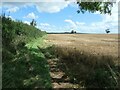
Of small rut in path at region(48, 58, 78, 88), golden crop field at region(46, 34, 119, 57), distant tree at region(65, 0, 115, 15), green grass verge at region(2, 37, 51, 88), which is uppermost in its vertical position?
distant tree at region(65, 0, 115, 15)

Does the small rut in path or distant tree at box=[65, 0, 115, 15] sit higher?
distant tree at box=[65, 0, 115, 15]

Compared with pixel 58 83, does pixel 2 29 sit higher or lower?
higher

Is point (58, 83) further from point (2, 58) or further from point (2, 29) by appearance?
point (2, 29)

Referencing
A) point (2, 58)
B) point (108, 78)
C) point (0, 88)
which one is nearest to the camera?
point (0, 88)

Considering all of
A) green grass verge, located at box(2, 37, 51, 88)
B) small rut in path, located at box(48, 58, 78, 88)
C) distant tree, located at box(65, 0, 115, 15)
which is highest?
distant tree, located at box(65, 0, 115, 15)

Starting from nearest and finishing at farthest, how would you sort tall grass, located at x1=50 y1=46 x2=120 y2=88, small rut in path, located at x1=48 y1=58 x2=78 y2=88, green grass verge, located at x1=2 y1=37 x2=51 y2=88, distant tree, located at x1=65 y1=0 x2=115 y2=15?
1. green grass verge, located at x1=2 y1=37 x2=51 y2=88
2. tall grass, located at x1=50 y1=46 x2=120 y2=88
3. small rut in path, located at x1=48 y1=58 x2=78 y2=88
4. distant tree, located at x1=65 y1=0 x2=115 y2=15

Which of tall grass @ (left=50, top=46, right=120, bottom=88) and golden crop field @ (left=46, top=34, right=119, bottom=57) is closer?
tall grass @ (left=50, top=46, right=120, bottom=88)

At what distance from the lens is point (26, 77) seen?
36.8 feet

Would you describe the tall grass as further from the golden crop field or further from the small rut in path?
the golden crop field

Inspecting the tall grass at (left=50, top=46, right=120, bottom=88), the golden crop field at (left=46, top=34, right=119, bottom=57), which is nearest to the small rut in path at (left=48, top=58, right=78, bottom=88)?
the tall grass at (left=50, top=46, right=120, bottom=88)

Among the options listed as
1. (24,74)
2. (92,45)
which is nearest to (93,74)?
(24,74)

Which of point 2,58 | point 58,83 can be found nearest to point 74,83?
point 58,83

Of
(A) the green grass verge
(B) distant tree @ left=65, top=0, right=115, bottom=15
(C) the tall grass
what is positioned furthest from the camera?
(B) distant tree @ left=65, top=0, right=115, bottom=15

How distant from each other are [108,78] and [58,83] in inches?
67.2
